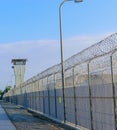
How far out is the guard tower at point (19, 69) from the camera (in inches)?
4359

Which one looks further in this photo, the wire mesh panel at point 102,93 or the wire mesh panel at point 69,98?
the wire mesh panel at point 69,98

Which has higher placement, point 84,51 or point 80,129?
point 84,51

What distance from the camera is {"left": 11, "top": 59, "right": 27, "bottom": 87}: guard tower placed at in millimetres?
110725

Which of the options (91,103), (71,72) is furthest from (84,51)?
(71,72)

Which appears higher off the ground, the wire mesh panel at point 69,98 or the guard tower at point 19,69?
the guard tower at point 19,69

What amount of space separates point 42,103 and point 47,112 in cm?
304

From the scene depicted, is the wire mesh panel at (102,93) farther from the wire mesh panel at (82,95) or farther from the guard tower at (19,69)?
the guard tower at (19,69)

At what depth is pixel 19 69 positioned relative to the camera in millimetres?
116938

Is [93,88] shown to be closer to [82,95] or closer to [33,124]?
[82,95]

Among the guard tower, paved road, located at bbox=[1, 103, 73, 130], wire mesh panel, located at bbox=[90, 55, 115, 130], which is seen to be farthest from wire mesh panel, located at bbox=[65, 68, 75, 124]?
the guard tower

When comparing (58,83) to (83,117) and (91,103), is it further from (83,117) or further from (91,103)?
(91,103)

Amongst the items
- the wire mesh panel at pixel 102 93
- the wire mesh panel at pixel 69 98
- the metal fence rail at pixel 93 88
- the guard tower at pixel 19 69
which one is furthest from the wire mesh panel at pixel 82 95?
the guard tower at pixel 19 69

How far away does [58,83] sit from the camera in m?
30.2

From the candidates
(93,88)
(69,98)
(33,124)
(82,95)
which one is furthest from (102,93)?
(33,124)
